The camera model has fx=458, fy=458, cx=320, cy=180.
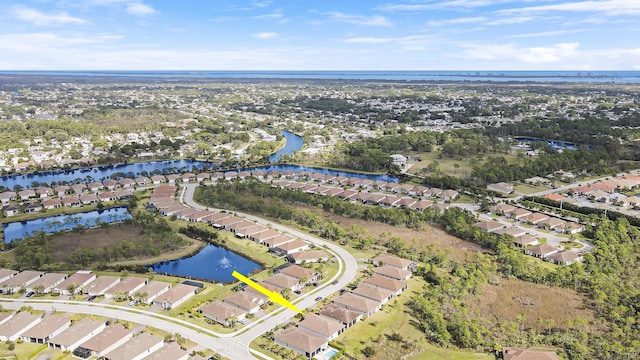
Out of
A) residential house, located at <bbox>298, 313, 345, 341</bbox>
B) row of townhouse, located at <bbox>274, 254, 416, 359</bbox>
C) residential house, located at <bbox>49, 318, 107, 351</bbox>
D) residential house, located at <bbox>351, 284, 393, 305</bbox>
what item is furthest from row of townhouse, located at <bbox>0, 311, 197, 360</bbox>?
residential house, located at <bbox>351, 284, 393, 305</bbox>

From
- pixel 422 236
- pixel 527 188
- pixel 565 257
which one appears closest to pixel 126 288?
pixel 422 236

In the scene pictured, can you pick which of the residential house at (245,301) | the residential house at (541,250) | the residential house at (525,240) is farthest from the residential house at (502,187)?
the residential house at (245,301)

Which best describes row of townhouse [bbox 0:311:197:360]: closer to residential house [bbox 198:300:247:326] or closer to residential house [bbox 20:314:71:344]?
residential house [bbox 20:314:71:344]

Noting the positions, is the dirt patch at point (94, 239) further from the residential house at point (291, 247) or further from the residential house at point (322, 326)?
the residential house at point (322, 326)

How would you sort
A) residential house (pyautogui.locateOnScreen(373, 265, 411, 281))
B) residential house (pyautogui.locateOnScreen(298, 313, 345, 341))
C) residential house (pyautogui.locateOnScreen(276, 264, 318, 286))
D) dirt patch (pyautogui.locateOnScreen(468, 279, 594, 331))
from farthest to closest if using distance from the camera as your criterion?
residential house (pyautogui.locateOnScreen(373, 265, 411, 281)) → residential house (pyautogui.locateOnScreen(276, 264, 318, 286)) → dirt patch (pyautogui.locateOnScreen(468, 279, 594, 331)) → residential house (pyautogui.locateOnScreen(298, 313, 345, 341))

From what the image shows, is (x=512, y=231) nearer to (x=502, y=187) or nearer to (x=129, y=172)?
(x=502, y=187)
